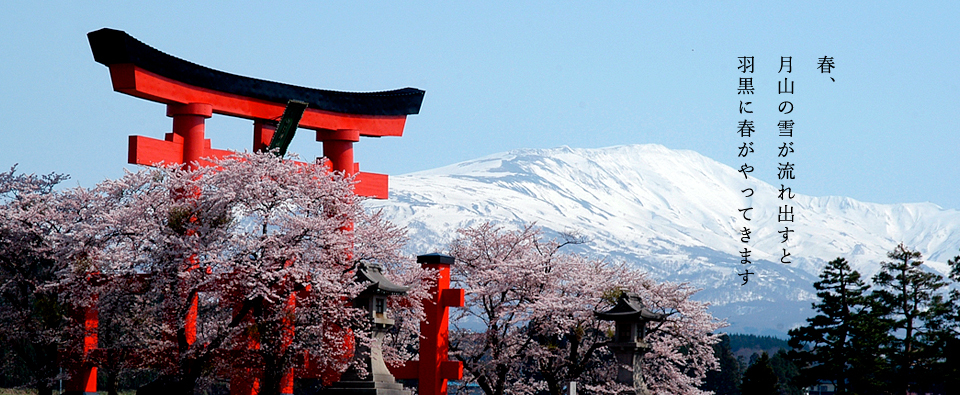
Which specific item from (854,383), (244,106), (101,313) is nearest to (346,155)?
(244,106)

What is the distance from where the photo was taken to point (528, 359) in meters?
31.7

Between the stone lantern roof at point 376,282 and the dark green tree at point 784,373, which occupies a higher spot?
the stone lantern roof at point 376,282

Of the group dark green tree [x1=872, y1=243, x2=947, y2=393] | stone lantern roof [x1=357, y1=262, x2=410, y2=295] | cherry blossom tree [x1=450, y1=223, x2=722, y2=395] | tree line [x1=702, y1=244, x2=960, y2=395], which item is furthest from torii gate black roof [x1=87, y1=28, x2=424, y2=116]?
dark green tree [x1=872, y1=243, x2=947, y2=393]

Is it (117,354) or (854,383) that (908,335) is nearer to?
(854,383)

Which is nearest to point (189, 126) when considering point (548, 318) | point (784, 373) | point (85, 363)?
point (85, 363)

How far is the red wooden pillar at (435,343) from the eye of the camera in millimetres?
27906

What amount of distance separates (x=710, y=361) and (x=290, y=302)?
15.4m

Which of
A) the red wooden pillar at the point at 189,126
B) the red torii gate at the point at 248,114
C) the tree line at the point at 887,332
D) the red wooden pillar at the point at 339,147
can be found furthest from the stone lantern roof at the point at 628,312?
the tree line at the point at 887,332

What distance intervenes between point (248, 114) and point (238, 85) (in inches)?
30.5

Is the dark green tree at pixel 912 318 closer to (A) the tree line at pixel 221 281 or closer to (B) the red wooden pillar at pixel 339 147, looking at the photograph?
(A) the tree line at pixel 221 281

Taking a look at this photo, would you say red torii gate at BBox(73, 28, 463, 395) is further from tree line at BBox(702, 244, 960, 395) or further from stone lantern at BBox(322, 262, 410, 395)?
tree line at BBox(702, 244, 960, 395)

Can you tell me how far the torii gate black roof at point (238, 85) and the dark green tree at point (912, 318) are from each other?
2586 centimetres

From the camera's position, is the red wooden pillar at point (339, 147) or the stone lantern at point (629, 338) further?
the stone lantern at point (629, 338)

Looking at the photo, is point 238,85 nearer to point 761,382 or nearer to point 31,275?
point 31,275
